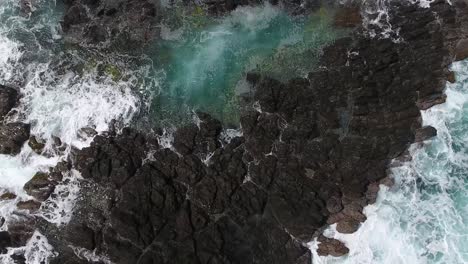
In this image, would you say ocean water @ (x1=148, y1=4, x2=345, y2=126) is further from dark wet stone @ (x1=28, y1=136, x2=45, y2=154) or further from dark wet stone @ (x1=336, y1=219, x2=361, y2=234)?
dark wet stone @ (x1=336, y1=219, x2=361, y2=234)

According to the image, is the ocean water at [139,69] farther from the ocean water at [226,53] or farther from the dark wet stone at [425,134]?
the dark wet stone at [425,134]

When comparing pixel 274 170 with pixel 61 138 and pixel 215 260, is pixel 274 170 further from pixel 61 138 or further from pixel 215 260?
pixel 61 138

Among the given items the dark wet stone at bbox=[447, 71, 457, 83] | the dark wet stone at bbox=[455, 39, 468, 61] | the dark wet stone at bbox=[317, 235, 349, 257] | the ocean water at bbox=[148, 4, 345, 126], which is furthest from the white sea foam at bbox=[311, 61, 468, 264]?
the ocean water at bbox=[148, 4, 345, 126]

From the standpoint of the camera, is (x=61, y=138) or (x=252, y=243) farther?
(x=61, y=138)

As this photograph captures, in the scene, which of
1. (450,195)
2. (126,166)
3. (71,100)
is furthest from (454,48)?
(71,100)

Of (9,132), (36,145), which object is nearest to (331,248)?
(36,145)

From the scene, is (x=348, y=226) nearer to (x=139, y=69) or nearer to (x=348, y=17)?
(x=348, y=17)
